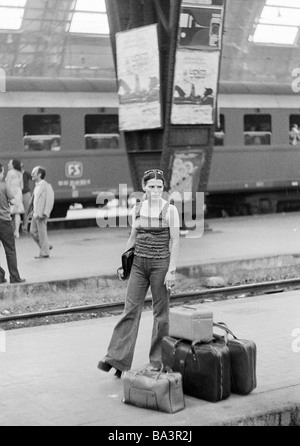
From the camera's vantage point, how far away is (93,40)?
2755 centimetres

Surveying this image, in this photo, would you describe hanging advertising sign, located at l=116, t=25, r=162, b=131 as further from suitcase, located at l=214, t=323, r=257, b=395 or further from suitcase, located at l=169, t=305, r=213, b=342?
suitcase, located at l=214, t=323, r=257, b=395

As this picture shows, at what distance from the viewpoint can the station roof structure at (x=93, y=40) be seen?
25.7 meters

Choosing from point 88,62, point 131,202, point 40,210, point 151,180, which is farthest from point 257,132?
point 151,180

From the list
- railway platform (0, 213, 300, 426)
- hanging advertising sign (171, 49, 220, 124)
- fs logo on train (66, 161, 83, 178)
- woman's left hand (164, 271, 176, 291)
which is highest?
hanging advertising sign (171, 49, 220, 124)

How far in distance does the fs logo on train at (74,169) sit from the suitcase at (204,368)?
13866 millimetres

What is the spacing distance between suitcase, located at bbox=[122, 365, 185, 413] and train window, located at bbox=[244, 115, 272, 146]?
55.5ft

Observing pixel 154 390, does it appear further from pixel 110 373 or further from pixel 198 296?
pixel 198 296

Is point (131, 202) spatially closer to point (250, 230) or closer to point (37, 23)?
point (250, 230)

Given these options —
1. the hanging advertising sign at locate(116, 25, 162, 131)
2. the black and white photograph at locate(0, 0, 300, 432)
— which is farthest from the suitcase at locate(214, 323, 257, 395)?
the hanging advertising sign at locate(116, 25, 162, 131)

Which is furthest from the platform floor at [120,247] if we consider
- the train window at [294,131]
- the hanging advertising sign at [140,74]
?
the train window at [294,131]

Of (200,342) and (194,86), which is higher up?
(194,86)

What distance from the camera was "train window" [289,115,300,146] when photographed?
2367 centimetres

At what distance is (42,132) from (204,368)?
14.3m

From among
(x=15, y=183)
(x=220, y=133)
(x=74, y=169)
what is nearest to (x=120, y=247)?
(x=15, y=183)
